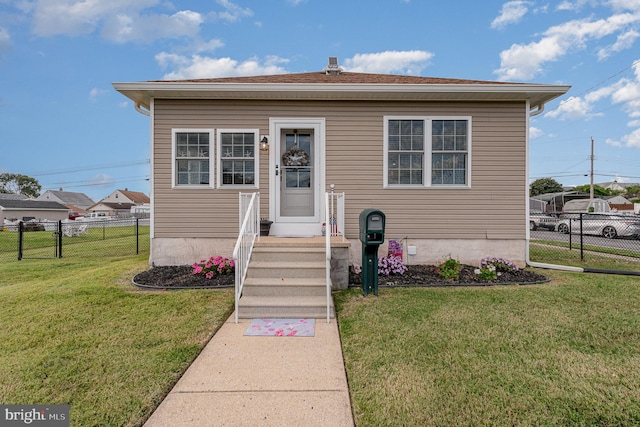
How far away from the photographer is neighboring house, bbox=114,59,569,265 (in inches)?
229

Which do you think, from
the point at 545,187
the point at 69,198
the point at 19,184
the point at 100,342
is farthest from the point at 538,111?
the point at 19,184

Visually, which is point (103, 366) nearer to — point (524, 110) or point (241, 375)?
point (241, 375)

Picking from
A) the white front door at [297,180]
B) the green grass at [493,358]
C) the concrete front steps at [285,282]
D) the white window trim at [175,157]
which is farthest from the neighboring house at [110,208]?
the green grass at [493,358]

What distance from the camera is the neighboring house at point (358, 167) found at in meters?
5.81

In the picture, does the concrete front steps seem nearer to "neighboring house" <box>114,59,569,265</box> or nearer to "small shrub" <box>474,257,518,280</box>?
"neighboring house" <box>114,59,569,265</box>

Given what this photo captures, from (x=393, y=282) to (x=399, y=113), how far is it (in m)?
3.28

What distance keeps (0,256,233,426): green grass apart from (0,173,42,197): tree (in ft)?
256

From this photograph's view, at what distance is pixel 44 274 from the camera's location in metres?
6.02

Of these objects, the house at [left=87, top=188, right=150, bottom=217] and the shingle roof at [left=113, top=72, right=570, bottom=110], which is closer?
the shingle roof at [left=113, top=72, right=570, bottom=110]

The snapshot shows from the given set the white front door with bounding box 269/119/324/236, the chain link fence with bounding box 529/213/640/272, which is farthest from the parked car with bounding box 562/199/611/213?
the white front door with bounding box 269/119/324/236

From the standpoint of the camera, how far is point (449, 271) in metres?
5.16

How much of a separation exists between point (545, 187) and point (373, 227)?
1861 inches

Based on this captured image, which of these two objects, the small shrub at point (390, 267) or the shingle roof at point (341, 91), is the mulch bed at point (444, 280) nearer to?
the small shrub at point (390, 267)

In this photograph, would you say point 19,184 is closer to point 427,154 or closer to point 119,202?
point 119,202
